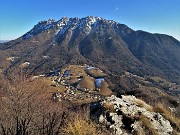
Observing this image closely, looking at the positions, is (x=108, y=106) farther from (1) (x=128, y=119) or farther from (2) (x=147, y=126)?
(2) (x=147, y=126)

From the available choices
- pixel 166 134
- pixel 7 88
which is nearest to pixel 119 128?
pixel 166 134

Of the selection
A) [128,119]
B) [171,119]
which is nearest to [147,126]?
[128,119]

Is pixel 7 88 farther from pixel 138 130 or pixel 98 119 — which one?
pixel 138 130

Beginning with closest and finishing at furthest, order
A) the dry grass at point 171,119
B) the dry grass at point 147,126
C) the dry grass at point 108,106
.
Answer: the dry grass at point 147,126 → the dry grass at point 108,106 → the dry grass at point 171,119

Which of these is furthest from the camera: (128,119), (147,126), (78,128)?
(128,119)

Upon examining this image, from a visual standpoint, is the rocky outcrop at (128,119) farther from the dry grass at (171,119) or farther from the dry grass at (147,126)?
the dry grass at (171,119)

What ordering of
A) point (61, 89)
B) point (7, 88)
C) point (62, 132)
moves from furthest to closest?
point (61, 89), point (7, 88), point (62, 132)

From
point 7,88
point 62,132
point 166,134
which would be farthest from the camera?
point 7,88

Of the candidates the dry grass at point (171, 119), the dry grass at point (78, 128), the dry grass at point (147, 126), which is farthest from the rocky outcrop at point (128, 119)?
the dry grass at point (78, 128)
